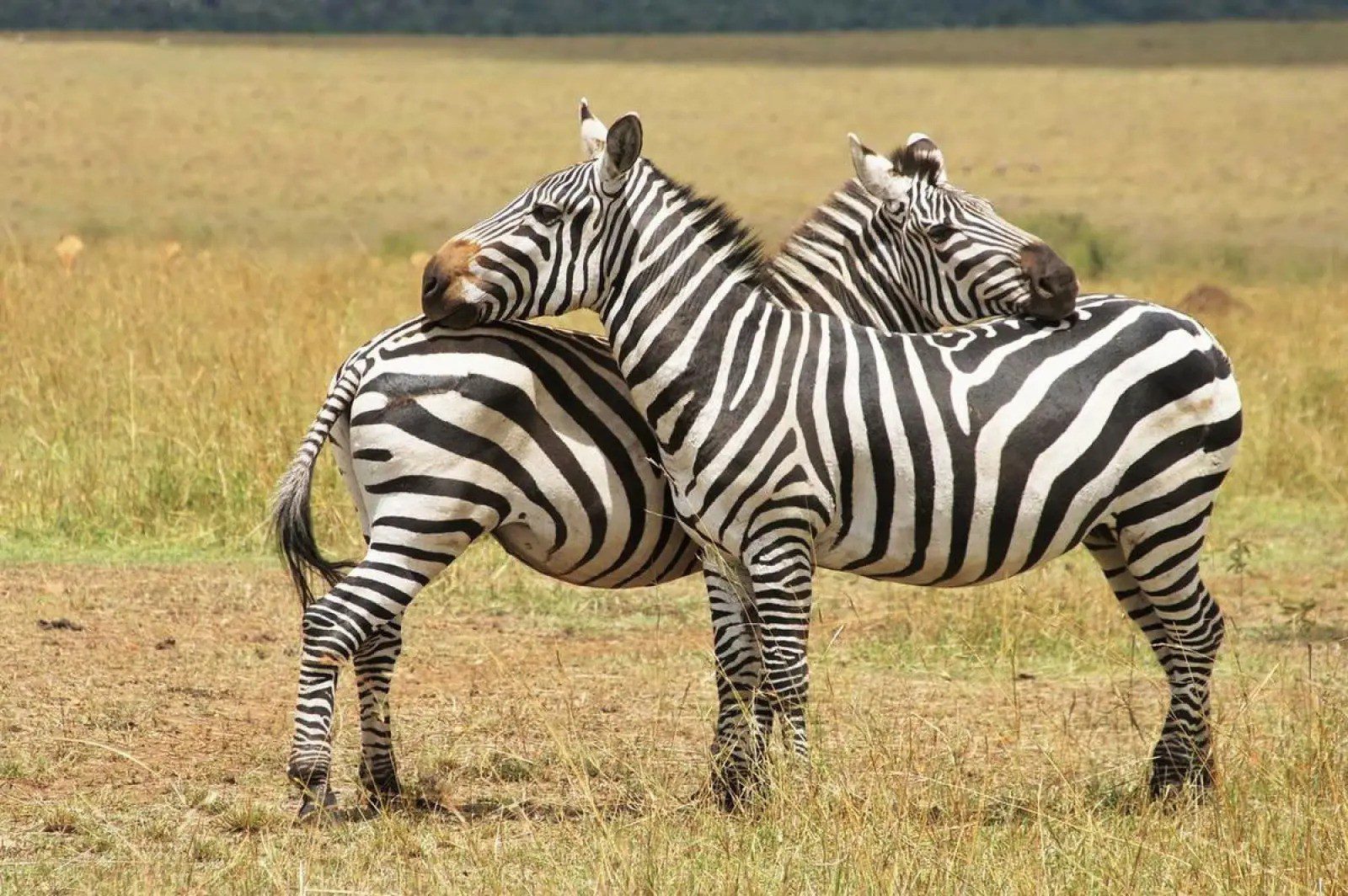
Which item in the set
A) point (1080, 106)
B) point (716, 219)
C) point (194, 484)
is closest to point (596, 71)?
point (1080, 106)

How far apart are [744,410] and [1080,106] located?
4329 centimetres

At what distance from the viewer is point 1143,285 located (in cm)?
1888

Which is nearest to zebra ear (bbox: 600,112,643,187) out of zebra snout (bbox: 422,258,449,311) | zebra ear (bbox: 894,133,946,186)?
zebra snout (bbox: 422,258,449,311)

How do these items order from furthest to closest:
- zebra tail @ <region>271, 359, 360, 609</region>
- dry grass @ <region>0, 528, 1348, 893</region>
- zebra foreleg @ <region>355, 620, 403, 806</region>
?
zebra foreleg @ <region>355, 620, 403, 806</region> < zebra tail @ <region>271, 359, 360, 609</region> < dry grass @ <region>0, 528, 1348, 893</region>

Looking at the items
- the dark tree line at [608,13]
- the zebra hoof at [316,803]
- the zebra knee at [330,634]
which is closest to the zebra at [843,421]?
the zebra knee at [330,634]

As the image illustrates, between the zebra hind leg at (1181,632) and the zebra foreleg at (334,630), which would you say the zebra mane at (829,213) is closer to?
the zebra hind leg at (1181,632)

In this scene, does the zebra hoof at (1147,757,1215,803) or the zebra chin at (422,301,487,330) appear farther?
the zebra hoof at (1147,757,1215,803)

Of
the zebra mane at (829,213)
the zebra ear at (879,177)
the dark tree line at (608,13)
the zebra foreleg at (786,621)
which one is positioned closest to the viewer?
the zebra foreleg at (786,621)

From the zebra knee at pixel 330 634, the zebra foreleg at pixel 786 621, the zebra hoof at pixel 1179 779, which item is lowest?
the zebra hoof at pixel 1179 779

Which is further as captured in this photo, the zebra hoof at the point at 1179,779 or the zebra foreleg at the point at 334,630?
the zebra hoof at the point at 1179,779

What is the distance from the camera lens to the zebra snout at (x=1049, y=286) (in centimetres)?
601

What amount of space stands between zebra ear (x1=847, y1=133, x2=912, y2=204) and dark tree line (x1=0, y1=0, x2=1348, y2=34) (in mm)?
66392

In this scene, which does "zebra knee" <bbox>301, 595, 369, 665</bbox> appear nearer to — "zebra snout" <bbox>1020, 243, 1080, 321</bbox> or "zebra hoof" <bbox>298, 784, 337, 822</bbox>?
"zebra hoof" <bbox>298, 784, 337, 822</bbox>

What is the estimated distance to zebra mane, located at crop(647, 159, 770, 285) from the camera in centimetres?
602
